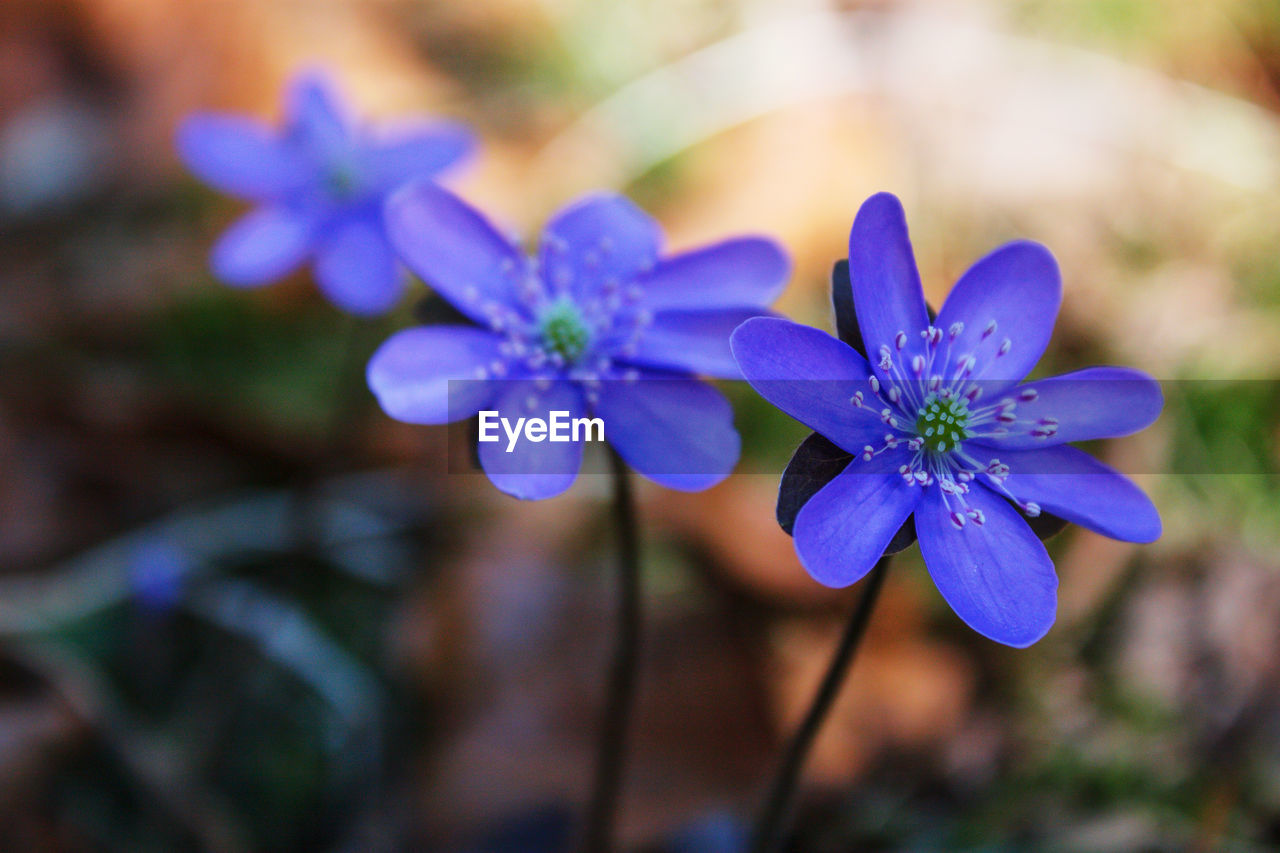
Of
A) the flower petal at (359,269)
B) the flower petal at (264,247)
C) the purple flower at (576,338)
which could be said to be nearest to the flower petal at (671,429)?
the purple flower at (576,338)

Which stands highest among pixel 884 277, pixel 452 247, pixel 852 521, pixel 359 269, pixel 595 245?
pixel 359 269

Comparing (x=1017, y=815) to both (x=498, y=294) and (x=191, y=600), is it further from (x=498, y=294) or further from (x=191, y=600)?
(x=191, y=600)

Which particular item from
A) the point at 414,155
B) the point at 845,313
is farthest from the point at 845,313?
the point at 414,155

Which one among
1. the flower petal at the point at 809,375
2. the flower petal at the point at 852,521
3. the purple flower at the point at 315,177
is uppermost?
the purple flower at the point at 315,177

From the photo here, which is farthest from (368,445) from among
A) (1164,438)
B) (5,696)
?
(1164,438)

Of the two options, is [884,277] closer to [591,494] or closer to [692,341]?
[692,341]

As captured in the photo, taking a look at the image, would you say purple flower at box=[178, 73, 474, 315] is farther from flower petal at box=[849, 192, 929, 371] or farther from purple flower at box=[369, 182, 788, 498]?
flower petal at box=[849, 192, 929, 371]

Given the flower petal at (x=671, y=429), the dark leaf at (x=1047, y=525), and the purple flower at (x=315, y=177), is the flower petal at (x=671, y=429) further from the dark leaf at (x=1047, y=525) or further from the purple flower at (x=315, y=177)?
the purple flower at (x=315, y=177)
